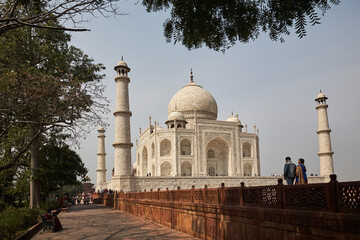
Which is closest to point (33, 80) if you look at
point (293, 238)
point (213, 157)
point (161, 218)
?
point (161, 218)

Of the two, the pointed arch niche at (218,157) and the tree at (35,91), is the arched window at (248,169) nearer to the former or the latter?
the pointed arch niche at (218,157)

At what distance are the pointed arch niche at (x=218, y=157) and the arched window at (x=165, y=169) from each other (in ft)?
15.8

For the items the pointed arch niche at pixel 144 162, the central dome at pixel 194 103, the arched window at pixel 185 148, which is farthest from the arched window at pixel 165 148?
the central dome at pixel 194 103

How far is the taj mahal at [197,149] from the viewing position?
2880 cm

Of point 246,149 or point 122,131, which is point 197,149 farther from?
point 122,131

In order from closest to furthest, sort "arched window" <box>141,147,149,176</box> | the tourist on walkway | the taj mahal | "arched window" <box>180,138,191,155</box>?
1. the tourist on walkway
2. the taj mahal
3. "arched window" <box>180,138,191,155</box>
4. "arched window" <box>141,147,149,176</box>

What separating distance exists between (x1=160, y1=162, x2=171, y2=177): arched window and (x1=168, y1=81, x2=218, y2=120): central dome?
713 centimetres

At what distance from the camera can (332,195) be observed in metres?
3.68

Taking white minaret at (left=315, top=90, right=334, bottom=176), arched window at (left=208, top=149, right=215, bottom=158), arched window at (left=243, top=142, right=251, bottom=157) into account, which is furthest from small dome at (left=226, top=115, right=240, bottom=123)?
white minaret at (left=315, top=90, right=334, bottom=176)

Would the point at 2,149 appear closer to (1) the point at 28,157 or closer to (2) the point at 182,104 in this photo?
(1) the point at 28,157

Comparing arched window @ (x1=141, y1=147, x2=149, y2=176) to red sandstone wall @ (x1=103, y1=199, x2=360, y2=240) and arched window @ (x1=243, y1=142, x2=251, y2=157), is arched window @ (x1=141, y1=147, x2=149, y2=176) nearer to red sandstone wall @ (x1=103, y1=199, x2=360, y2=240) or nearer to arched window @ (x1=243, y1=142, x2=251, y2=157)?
arched window @ (x1=243, y1=142, x2=251, y2=157)

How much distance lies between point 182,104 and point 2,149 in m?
24.4

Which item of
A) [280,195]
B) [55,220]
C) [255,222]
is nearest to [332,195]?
[280,195]

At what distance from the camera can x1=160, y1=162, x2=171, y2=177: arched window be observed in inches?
1308
